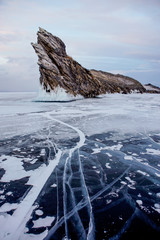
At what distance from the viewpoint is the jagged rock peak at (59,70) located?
21984 mm

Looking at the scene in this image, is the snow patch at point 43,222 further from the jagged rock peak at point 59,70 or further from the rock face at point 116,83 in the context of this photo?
the rock face at point 116,83

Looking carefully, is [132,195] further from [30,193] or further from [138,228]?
[30,193]

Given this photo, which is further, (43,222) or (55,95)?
(55,95)

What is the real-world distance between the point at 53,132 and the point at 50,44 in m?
21.8

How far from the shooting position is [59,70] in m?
24.2

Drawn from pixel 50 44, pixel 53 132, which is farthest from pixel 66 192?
pixel 50 44

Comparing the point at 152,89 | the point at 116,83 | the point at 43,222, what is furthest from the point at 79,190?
the point at 152,89

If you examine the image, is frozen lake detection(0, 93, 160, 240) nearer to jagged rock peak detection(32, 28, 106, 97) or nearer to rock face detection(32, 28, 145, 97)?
rock face detection(32, 28, 145, 97)

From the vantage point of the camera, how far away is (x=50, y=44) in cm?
2406

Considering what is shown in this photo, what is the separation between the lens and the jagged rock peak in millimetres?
21984

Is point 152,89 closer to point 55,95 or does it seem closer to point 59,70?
point 59,70

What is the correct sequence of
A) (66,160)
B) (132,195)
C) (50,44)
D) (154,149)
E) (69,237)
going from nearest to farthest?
(69,237), (132,195), (66,160), (154,149), (50,44)

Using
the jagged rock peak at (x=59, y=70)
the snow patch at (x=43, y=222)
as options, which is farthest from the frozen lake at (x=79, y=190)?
the jagged rock peak at (x=59, y=70)

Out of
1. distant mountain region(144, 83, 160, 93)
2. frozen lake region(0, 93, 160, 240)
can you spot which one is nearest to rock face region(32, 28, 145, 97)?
frozen lake region(0, 93, 160, 240)
